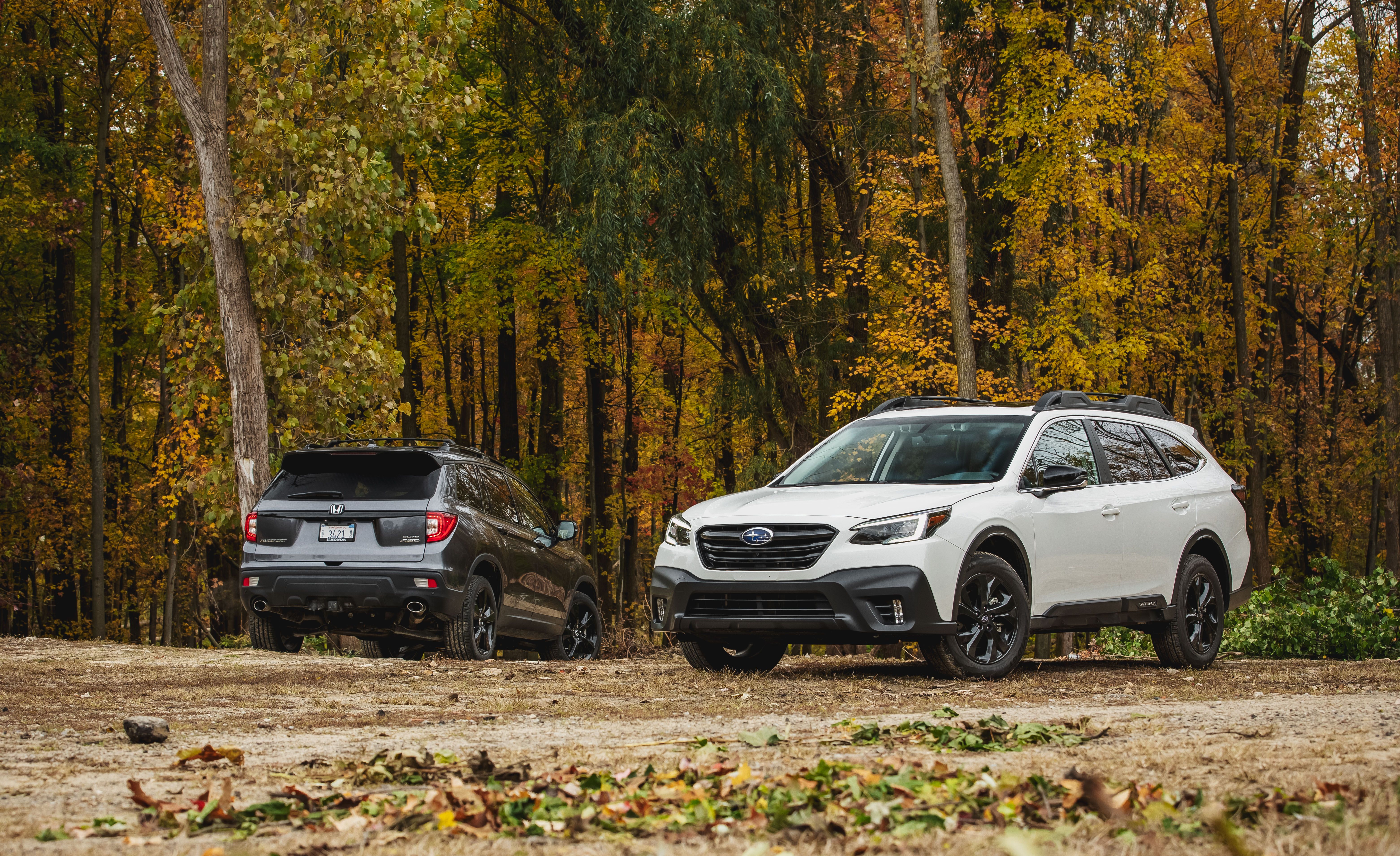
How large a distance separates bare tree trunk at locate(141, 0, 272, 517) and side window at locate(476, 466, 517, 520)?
150 inches

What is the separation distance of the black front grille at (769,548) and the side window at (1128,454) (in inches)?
111

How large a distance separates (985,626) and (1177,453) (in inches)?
122

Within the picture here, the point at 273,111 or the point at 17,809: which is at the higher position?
the point at 273,111

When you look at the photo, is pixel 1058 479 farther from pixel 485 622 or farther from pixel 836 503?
pixel 485 622

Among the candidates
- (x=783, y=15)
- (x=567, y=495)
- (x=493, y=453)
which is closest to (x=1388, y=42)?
(x=783, y=15)

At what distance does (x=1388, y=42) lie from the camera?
1107 inches

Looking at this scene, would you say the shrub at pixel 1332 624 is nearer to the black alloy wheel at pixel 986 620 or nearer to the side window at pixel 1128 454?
the side window at pixel 1128 454

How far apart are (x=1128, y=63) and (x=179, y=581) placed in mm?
23570

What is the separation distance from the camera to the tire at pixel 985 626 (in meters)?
8.45

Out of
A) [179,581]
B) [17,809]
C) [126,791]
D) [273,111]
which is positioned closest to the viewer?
[17,809]

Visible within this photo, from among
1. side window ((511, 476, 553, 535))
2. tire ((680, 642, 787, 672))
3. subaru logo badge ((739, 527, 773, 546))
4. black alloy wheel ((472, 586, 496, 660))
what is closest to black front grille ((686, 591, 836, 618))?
subaru logo badge ((739, 527, 773, 546))

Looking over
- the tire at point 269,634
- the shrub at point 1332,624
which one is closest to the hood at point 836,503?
the tire at point 269,634

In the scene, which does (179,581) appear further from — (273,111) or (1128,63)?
(1128,63)

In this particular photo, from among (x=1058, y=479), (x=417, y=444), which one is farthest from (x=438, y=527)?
(x=1058, y=479)
